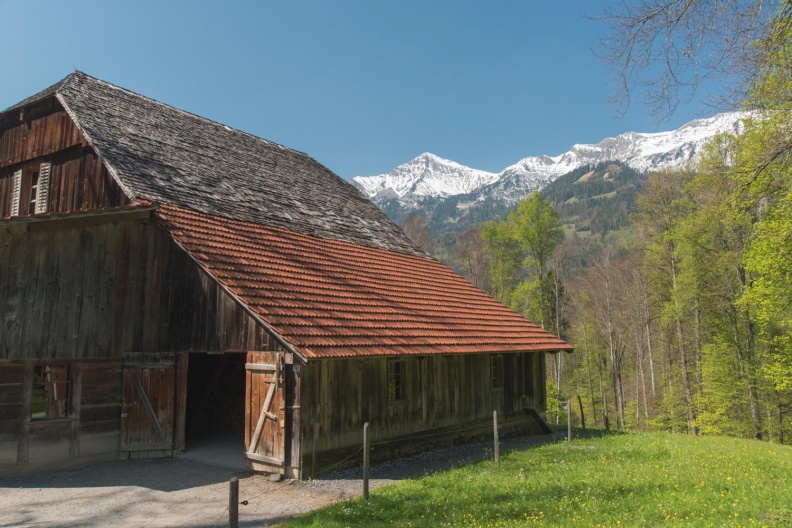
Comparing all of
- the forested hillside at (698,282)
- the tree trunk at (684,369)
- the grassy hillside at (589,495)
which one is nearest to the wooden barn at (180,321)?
the grassy hillside at (589,495)

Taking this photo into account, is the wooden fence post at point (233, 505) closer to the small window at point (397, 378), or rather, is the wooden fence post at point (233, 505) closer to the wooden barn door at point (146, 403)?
the wooden barn door at point (146, 403)

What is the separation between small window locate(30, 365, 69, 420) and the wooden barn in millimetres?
26

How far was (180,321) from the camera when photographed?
11.6m

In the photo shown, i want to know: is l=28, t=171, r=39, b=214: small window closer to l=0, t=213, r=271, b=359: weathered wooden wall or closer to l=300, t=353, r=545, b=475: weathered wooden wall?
l=0, t=213, r=271, b=359: weathered wooden wall

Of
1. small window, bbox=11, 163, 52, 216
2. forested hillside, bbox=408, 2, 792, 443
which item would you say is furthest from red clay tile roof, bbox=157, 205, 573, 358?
forested hillside, bbox=408, 2, 792, 443

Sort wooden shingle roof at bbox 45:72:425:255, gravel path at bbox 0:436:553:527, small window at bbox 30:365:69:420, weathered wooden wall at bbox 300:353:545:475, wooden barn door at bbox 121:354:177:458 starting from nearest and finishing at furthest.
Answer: gravel path at bbox 0:436:553:527
weathered wooden wall at bbox 300:353:545:475
small window at bbox 30:365:69:420
wooden barn door at bbox 121:354:177:458
wooden shingle roof at bbox 45:72:425:255

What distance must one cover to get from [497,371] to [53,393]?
1193 cm

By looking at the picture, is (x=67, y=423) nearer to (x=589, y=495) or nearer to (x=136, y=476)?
(x=136, y=476)

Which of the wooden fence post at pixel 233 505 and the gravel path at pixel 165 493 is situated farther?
the gravel path at pixel 165 493

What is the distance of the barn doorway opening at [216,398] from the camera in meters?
15.3

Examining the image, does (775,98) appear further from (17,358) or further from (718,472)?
(17,358)

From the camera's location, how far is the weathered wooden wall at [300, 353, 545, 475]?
10633mm

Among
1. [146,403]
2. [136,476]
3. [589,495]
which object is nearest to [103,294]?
[146,403]

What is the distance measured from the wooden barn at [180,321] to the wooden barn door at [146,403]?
3cm
